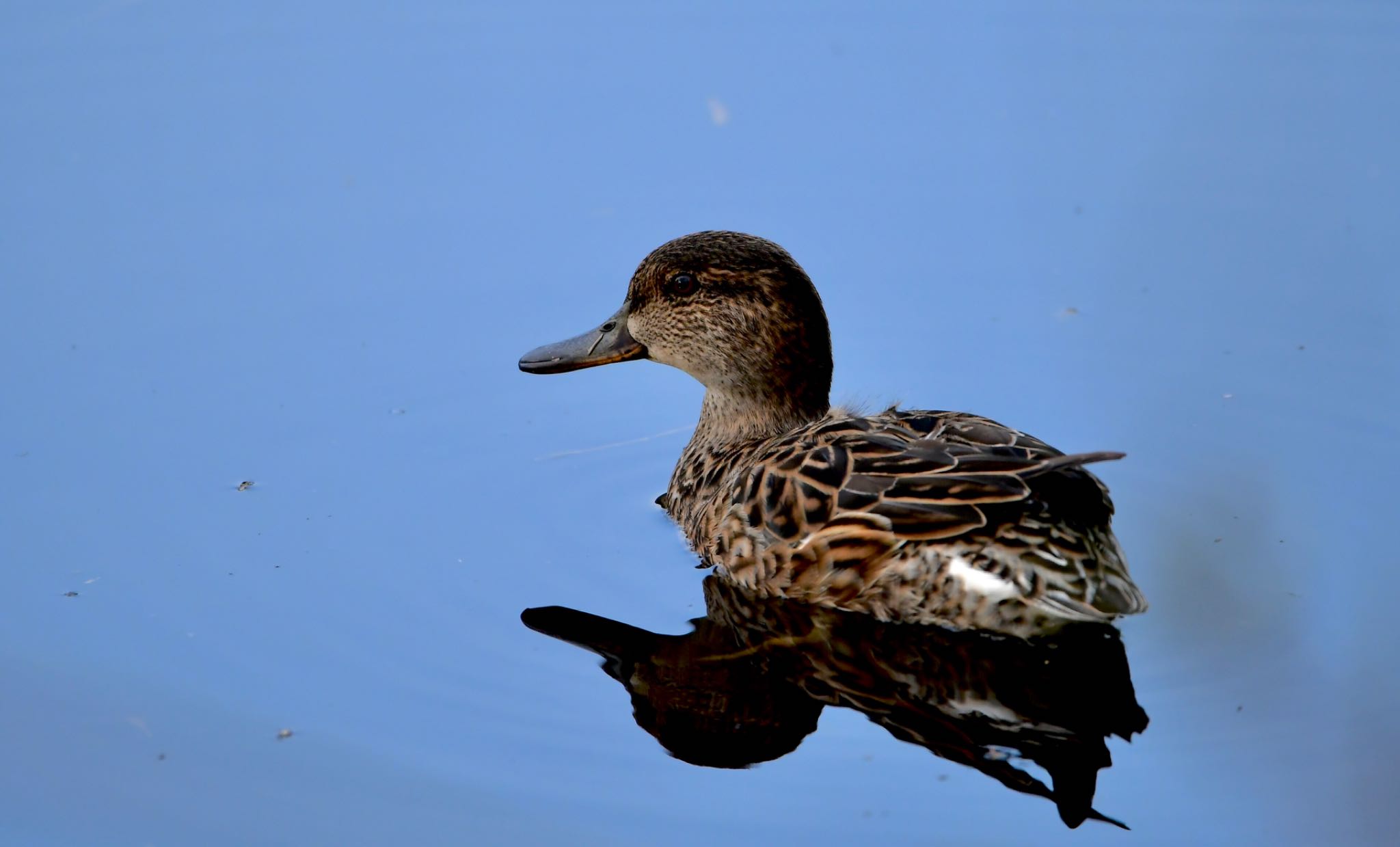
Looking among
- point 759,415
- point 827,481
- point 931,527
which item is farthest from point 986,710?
point 759,415

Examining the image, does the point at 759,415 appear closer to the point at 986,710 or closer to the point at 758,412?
the point at 758,412

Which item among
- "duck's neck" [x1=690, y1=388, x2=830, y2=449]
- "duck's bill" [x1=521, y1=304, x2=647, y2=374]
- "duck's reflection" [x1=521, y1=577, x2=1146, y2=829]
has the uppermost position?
"duck's bill" [x1=521, y1=304, x2=647, y2=374]

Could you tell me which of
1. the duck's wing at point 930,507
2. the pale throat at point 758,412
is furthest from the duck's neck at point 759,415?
the duck's wing at point 930,507

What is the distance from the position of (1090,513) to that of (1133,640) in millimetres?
493

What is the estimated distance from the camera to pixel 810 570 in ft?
21.6

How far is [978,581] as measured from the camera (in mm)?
6203

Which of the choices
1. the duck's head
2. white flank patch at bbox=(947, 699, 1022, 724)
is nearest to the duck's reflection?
white flank patch at bbox=(947, 699, 1022, 724)

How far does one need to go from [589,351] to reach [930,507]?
202 cm

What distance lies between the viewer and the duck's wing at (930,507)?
6.13 m

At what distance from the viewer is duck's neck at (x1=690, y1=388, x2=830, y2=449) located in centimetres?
750

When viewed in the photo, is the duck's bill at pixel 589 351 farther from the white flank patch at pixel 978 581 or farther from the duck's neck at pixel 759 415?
the white flank patch at pixel 978 581

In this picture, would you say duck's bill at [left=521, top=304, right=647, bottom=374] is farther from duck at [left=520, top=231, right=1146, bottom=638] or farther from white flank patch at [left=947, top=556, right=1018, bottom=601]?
white flank patch at [left=947, top=556, right=1018, bottom=601]

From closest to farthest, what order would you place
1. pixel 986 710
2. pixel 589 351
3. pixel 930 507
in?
pixel 986 710
pixel 930 507
pixel 589 351

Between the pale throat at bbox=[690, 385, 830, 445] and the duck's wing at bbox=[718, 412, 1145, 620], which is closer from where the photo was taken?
the duck's wing at bbox=[718, 412, 1145, 620]
